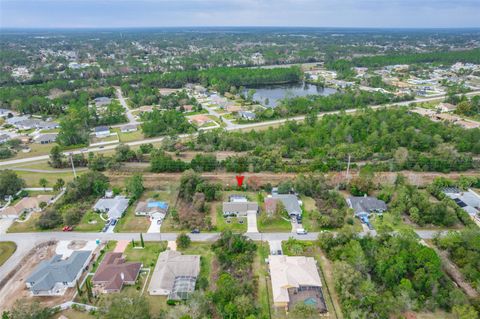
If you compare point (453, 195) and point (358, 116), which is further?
point (358, 116)

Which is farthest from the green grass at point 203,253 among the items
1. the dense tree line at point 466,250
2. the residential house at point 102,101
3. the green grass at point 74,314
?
the residential house at point 102,101

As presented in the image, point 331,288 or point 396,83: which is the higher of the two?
point 396,83

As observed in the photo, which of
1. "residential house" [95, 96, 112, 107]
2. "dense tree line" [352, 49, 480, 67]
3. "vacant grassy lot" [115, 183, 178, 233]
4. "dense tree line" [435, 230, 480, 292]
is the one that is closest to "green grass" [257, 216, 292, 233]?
"vacant grassy lot" [115, 183, 178, 233]

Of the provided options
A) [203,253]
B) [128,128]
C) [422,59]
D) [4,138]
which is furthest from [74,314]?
[422,59]

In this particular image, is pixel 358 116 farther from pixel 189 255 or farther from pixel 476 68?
pixel 476 68

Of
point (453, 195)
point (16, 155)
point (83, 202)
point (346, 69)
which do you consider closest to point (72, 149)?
point (16, 155)

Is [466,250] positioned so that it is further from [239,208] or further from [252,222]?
[239,208]

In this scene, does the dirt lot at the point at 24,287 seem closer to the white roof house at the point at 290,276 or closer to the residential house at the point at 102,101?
the white roof house at the point at 290,276

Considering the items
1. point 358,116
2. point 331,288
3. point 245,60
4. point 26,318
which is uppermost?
point 245,60
